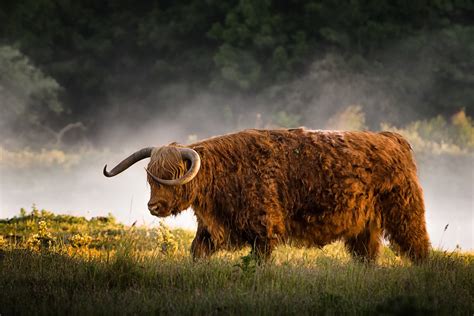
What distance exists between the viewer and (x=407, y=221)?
29.6 feet

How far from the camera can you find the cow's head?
8.34 meters

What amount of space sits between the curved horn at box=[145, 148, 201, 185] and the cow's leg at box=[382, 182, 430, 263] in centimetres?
222

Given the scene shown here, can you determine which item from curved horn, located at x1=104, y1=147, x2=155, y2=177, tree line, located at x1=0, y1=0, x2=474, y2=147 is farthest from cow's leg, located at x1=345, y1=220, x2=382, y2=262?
tree line, located at x1=0, y1=0, x2=474, y2=147

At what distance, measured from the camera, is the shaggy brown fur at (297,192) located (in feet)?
27.7

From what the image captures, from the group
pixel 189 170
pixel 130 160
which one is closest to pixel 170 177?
pixel 189 170

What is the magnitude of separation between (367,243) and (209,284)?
2903 millimetres

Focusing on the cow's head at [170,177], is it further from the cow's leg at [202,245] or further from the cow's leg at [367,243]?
the cow's leg at [367,243]

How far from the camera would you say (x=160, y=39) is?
3378 cm

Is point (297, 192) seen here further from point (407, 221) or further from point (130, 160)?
point (130, 160)

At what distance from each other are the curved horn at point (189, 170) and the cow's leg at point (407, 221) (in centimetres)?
222

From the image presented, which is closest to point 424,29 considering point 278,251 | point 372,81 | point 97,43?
point 372,81

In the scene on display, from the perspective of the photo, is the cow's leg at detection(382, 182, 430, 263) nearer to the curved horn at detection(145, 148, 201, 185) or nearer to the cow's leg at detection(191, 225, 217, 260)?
the cow's leg at detection(191, 225, 217, 260)

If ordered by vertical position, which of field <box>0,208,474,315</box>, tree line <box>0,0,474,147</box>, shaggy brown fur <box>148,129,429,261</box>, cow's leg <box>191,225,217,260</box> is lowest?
field <box>0,208,474,315</box>

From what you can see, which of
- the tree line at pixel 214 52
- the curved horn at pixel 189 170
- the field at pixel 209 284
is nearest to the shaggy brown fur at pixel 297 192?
the curved horn at pixel 189 170
